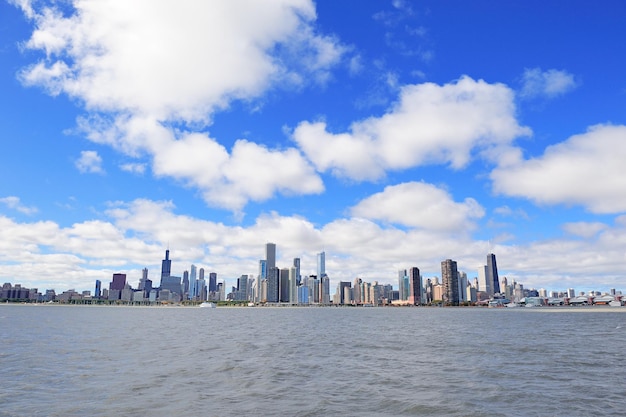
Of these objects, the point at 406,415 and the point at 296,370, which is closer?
the point at 406,415

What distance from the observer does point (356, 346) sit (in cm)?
6875

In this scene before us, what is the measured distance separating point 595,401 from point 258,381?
84.3 feet

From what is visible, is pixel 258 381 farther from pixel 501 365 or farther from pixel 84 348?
pixel 84 348

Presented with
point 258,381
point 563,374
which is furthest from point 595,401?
point 258,381

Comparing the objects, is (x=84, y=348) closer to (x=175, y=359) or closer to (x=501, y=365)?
(x=175, y=359)

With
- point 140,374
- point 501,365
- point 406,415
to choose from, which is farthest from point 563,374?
point 140,374

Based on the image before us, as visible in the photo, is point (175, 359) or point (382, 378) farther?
point (175, 359)

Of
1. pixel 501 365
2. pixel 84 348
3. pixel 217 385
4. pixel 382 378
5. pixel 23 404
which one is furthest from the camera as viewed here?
pixel 84 348

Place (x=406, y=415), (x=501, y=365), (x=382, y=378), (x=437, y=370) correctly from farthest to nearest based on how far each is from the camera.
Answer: (x=501, y=365)
(x=437, y=370)
(x=382, y=378)
(x=406, y=415)

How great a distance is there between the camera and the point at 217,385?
1428 inches

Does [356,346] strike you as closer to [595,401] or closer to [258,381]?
[258,381]

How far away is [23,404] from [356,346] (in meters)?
48.0

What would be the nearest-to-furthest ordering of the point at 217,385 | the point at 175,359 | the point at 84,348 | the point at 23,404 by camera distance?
the point at 23,404, the point at 217,385, the point at 175,359, the point at 84,348

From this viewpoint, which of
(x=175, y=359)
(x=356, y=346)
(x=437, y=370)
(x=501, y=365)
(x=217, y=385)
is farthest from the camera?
(x=356, y=346)
